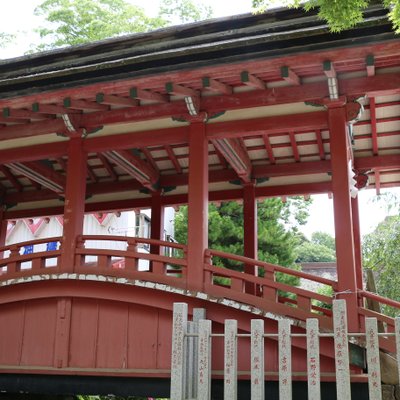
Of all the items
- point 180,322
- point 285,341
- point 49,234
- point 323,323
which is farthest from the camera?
point 49,234

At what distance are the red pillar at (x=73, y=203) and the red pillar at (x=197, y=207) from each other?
1.93m

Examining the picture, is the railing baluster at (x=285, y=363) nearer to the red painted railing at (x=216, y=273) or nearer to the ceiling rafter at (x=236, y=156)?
the red painted railing at (x=216, y=273)

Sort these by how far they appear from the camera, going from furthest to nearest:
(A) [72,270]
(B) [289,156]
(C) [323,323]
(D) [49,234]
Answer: (D) [49,234], (B) [289,156], (A) [72,270], (C) [323,323]

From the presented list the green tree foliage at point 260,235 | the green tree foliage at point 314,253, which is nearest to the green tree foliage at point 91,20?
the green tree foliage at point 260,235

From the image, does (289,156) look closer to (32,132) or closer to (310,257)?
(32,132)

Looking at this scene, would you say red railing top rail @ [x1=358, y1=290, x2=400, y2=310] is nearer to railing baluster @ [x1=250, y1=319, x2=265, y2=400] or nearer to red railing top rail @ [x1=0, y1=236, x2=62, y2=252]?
railing baluster @ [x1=250, y1=319, x2=265, y2=400]

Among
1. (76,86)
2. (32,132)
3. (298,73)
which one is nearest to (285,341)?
(298,73)

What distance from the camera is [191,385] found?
585cm

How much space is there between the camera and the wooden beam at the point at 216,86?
7193mm

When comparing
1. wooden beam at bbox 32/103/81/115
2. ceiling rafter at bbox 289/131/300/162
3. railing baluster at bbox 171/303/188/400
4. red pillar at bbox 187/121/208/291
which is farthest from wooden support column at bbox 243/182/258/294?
railing baluster at bbox 171/303/188/400

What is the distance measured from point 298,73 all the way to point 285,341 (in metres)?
3.91

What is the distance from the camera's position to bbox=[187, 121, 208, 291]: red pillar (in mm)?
7426

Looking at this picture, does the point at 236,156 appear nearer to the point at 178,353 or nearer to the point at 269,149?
the point at 269,149

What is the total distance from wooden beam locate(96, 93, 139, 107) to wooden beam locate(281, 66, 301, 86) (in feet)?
7.97
